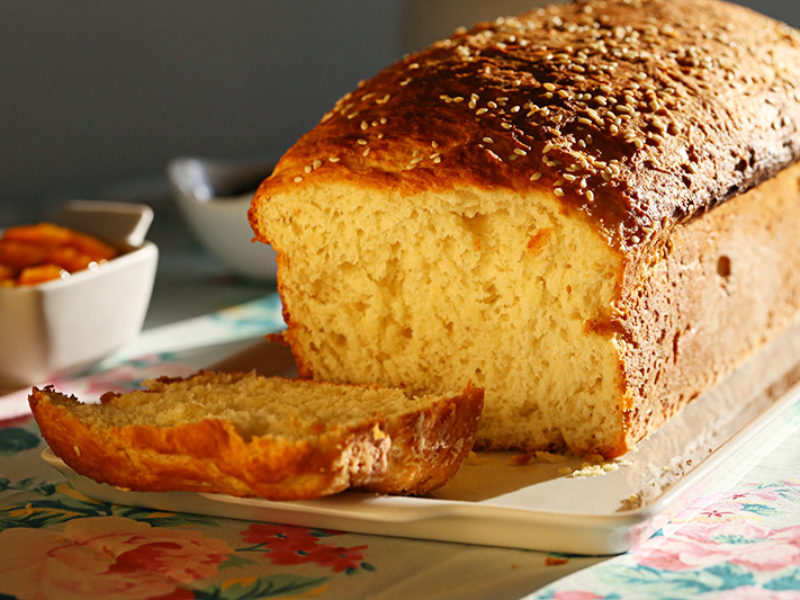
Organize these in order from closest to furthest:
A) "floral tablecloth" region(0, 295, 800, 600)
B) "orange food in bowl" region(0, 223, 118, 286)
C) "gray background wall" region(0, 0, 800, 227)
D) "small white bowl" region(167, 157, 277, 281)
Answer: "floral tablecloth" region(0, 295, 800, 600) < "orange food in bowl" region(0, 223, 118, 286) < "small white bowl" region(167, 157, 277, 281) < "gray background wall" region(0, 0, 800, 227)

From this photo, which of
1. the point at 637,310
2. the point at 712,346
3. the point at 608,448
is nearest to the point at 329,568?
the point at 608,448

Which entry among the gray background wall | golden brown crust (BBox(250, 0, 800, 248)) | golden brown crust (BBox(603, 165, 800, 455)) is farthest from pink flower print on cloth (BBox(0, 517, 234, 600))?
the gray background wall

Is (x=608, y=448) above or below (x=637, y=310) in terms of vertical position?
below

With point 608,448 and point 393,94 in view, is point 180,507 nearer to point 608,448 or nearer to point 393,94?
point 608,448

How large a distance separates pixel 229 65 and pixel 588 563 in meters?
5.84

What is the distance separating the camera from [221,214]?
3.81m

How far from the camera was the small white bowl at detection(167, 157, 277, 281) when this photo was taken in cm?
381

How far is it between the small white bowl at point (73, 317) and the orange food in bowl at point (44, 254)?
5cm

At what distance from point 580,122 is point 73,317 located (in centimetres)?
152

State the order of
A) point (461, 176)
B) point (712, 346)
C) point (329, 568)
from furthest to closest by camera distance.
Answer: point (712, 346), point (461, 176), point (329, 568)

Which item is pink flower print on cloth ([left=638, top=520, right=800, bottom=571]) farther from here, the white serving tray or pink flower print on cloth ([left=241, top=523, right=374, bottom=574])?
pink flower print on cloth ([left=241, top=523, right=374, bottom=574])

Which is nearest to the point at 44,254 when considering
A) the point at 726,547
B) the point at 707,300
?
the point at 707,300

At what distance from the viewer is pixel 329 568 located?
5.97 ft

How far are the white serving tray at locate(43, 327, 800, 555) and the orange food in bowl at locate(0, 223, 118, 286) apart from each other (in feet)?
2.98
